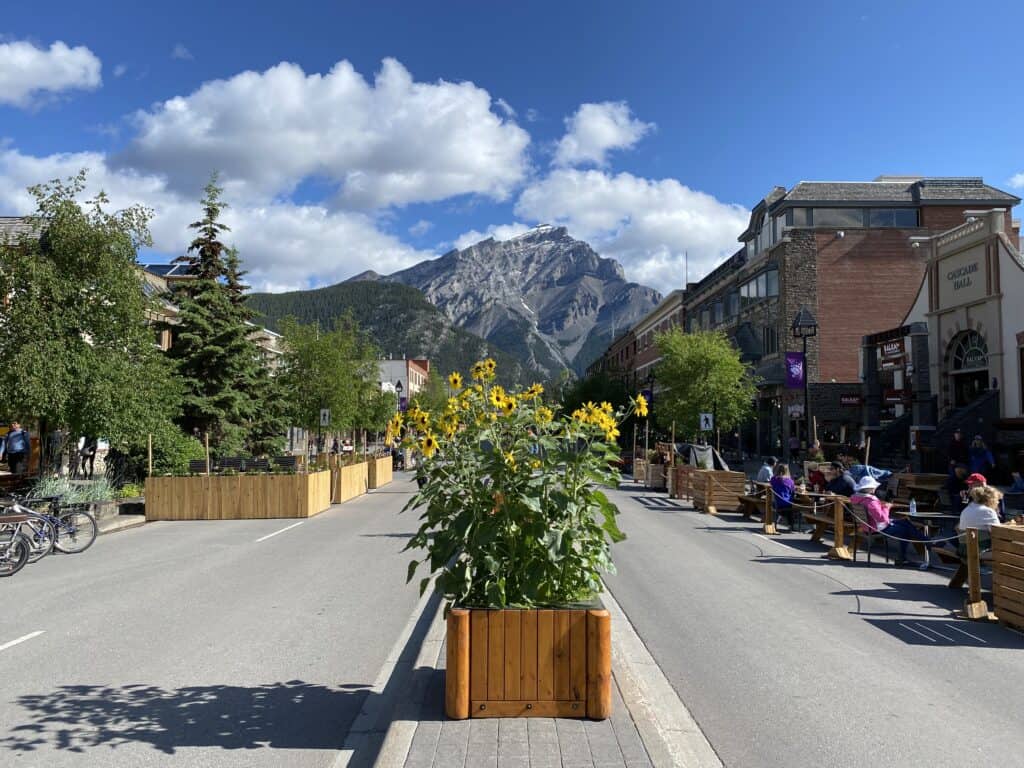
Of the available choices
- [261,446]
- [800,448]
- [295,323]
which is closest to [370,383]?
[295,323]

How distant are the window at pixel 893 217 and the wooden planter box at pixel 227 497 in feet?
131

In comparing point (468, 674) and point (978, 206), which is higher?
point (978, 206)

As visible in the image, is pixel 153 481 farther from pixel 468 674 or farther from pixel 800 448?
pixel 800 448

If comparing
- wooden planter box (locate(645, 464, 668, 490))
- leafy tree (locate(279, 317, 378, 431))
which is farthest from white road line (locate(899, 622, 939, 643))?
leafy tree (locate(279, 317, 378, 431))

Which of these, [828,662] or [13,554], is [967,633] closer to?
[828,662]

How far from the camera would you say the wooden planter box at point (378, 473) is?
33219mm

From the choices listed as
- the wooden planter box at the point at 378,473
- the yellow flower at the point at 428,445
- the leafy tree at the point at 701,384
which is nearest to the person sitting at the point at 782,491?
the yellow flower at the point at 428,445

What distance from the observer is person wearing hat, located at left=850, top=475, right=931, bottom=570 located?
→ 12.2m

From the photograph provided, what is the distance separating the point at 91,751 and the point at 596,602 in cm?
320

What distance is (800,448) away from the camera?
4147cm

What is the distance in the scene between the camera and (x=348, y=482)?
26859 millimetres

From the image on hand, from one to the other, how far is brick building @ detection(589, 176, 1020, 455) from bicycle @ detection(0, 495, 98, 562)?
38507mm

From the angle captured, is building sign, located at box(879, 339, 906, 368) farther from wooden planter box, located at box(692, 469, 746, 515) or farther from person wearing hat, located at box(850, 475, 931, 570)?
person wearing hat, located at box(850, 475, 931, 570)

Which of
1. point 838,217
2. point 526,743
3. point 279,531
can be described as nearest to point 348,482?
point 279,531
